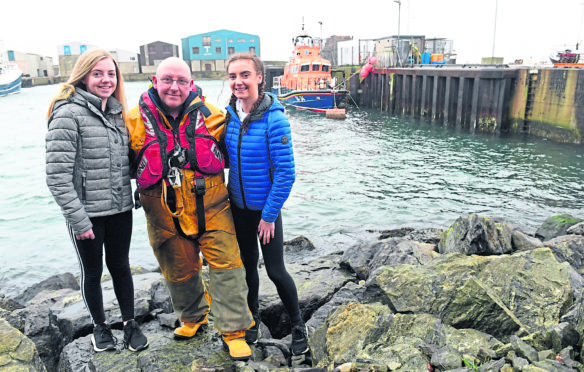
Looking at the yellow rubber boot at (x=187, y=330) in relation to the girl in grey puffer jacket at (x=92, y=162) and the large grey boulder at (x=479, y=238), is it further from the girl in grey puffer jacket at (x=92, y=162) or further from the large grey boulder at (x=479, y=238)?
the large grey boulder at (x=479, y=238)

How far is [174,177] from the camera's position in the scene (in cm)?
303

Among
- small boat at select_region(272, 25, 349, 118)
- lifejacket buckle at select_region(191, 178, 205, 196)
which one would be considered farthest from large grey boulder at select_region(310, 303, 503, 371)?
small boat at select_region(272, 25, 349, 118)

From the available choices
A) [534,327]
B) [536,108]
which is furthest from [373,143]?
[534,327]

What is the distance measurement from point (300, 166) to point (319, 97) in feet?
58.1

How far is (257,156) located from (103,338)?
1731mm

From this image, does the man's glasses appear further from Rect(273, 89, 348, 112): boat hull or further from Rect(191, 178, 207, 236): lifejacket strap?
Rect(273, 89, 348, 112): boat hull

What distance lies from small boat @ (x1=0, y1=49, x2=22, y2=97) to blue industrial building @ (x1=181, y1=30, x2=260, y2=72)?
2876cm

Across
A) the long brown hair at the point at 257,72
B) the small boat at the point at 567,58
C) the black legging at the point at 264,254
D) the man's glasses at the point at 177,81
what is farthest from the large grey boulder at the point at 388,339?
the small boat at the point at 567,58

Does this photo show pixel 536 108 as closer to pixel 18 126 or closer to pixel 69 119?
pixel 69 119

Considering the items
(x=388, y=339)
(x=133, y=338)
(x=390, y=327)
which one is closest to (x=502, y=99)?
Result: (x=390, y=327)

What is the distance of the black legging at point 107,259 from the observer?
307 cm

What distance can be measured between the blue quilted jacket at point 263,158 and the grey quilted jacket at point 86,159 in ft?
2.38

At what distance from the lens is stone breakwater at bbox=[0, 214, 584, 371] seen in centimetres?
292

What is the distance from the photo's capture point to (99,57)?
2.97 m
